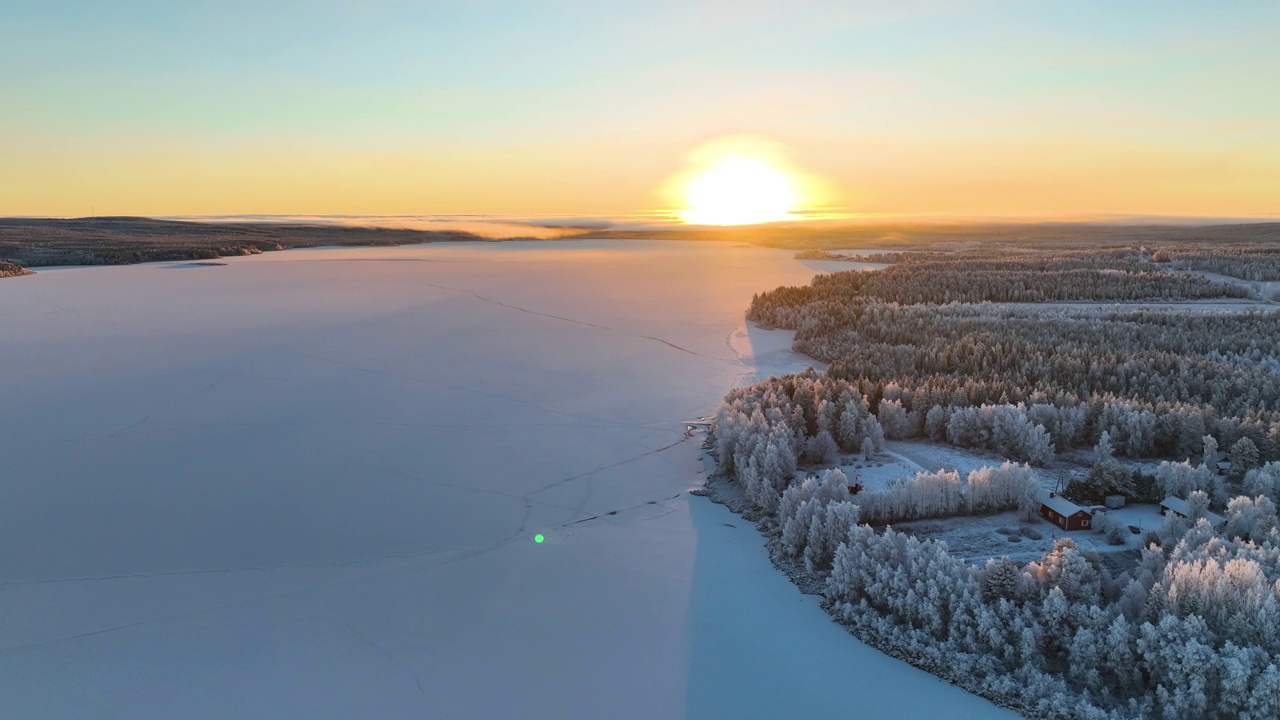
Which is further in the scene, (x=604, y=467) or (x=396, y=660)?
(x=604, y=467)

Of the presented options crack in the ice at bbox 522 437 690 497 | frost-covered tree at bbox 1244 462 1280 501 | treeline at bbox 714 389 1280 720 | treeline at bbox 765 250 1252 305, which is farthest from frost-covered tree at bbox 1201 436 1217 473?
treeline at bbox 765 250 1252 305

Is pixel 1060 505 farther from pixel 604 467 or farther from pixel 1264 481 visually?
pixel 604 467

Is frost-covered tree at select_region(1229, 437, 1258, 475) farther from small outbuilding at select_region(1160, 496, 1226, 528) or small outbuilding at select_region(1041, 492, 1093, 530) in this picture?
small outbuilding at select_region(1041, 492, 1093, 530)

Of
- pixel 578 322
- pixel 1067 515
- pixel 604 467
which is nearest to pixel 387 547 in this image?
pixel 604 467

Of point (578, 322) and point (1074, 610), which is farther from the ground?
point (578, 322)

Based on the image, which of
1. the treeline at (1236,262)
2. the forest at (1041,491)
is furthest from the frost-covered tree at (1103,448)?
the treeline at (1236,262)
